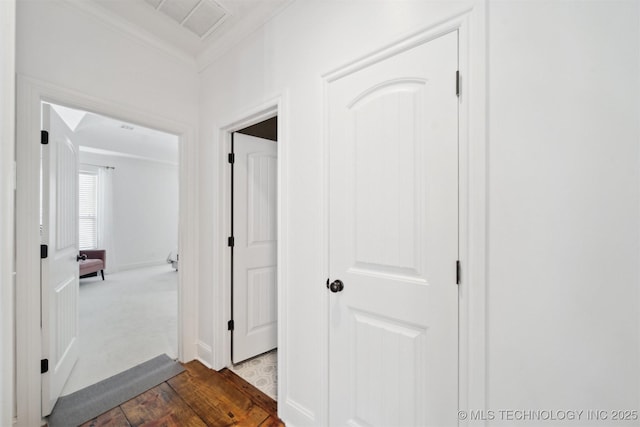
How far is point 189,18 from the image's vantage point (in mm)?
1874

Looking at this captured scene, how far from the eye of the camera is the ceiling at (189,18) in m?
1.73

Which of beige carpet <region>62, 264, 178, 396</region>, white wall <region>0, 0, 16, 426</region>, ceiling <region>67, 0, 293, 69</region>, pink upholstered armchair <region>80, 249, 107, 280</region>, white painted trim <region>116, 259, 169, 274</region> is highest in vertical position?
ceiling <region>67, 0, 293, 69</region>

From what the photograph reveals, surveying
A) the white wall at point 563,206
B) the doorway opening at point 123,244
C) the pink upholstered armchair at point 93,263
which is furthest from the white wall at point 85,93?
the pink upholstered armchair at point 93,263

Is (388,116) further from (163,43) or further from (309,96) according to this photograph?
(163,43)

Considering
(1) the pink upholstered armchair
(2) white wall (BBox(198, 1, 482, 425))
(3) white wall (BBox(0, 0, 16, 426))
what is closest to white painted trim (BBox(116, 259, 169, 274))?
(1) the pink upholstered armchair

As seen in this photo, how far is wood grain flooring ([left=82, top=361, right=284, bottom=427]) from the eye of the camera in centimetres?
161

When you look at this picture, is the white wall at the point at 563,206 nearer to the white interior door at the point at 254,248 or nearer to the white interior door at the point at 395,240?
the white interior door at the point at 395,240

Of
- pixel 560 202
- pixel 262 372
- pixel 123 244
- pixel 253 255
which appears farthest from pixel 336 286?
pixel 123 244

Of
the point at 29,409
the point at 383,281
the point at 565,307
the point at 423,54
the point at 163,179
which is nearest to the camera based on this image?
the point at 565,307

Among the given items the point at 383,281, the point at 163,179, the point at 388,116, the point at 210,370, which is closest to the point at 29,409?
the point at 210,370

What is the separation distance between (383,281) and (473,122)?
756 mm

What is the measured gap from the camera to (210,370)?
7.11ft

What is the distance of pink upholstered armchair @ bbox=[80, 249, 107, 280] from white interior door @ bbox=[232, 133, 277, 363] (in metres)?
4.17

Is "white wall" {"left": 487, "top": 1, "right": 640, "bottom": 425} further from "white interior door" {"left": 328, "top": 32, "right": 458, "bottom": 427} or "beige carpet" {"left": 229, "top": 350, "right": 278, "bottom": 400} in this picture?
"beige carpet" {"left": 229, "top": 350, "right": 278, "bottom": 400}
